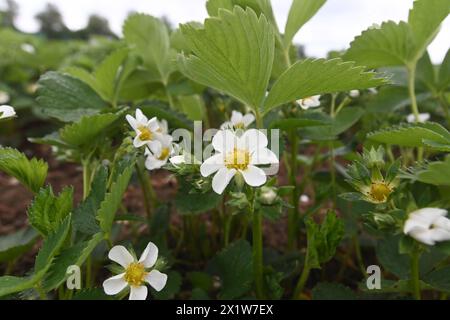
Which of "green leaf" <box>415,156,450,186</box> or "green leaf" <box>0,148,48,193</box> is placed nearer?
"green leaf" <box>415,156,450,186</box>

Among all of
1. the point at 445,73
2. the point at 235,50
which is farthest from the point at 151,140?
the point at 445,73

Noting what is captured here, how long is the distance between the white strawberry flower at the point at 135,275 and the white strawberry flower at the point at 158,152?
17cm

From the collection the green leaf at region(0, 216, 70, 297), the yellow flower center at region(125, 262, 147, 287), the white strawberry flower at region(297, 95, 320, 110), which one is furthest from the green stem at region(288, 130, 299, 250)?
the green leaf at region(0, 216, 70, 297)

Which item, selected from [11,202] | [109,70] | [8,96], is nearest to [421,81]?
[109,70]

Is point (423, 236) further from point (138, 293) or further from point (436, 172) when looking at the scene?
point (138, 293)

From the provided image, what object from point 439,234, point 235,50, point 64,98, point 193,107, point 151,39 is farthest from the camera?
point 193,107

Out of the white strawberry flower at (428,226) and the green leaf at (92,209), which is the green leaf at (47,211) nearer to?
the green leaf at (92,209)

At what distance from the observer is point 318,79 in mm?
744

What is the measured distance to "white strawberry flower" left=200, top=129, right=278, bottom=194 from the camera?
68 cm

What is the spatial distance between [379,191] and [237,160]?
21 centimetres

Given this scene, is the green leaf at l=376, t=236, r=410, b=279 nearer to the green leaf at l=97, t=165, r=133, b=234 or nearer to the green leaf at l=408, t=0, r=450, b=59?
the green leaf at l=408, t=0, r=450, b=59

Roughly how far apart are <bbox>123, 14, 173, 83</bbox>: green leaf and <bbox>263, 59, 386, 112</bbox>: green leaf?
1.56 feet

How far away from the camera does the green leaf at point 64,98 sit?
1016 mm

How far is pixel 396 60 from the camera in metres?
1.01
